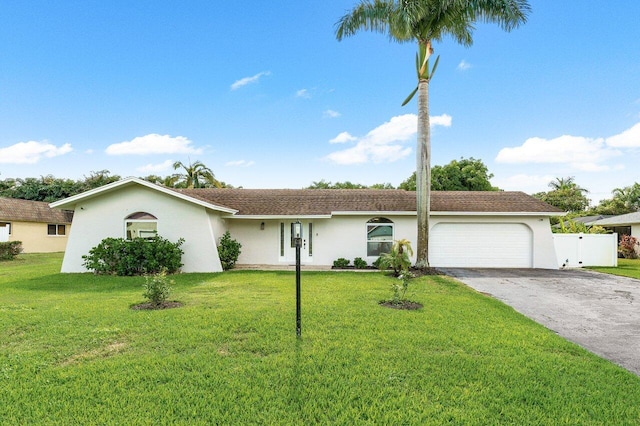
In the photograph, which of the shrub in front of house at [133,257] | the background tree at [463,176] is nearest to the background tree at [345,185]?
the background tree at [463,176]

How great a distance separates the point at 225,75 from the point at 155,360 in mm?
16974

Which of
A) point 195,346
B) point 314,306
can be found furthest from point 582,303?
point 195,346

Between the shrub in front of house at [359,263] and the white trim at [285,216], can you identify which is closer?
the white trim at [285,216]

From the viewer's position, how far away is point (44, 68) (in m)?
16.8

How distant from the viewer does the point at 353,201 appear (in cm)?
1630

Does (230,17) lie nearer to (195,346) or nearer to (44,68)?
(44,68)

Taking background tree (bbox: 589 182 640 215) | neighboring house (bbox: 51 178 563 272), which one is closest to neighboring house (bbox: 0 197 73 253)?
neighboring house (bbox: 51 178 563 272)

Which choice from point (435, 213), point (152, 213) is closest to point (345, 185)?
point (435, 213)

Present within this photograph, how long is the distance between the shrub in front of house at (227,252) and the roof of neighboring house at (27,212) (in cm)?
2009

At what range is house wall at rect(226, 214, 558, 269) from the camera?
15.1 meters

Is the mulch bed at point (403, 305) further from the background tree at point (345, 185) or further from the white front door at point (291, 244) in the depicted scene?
the background tree at point (345, 185)

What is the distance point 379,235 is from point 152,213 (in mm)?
10092

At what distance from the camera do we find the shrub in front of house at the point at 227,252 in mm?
13711

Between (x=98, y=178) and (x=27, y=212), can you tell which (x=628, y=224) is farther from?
(x=98, y=178)
